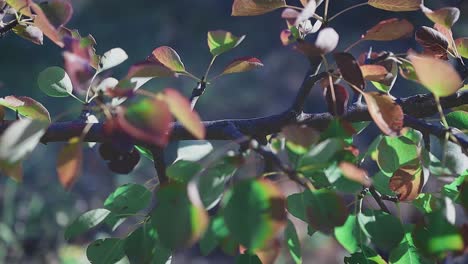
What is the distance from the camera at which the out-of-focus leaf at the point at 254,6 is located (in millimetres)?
565

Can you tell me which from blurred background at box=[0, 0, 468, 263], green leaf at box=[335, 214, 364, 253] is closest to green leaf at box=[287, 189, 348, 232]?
green leaf at box=[335, 214, 364, 253]

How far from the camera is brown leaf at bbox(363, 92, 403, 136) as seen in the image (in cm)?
46

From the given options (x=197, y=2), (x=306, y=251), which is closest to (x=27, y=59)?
(x=197, y=2)

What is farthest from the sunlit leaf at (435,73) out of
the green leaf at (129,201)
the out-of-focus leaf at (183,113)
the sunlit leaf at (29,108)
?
the sunlit leaf at (29,108)

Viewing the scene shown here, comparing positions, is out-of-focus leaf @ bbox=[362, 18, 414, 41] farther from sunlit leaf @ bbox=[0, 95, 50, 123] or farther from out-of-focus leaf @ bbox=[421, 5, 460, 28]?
sunlit leaf @ bbox=[0, 95, 50, 123]

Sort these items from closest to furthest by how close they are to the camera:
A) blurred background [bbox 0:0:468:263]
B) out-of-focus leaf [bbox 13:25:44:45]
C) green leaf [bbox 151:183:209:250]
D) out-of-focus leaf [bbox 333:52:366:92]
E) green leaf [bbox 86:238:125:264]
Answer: green leaf [bbox 151:183:209:250] < out-of-focus leaf [bbox 333:52:366:92] < green leaf [bbox 86:238:125:264] < out-of-focus leaf [bbox 13:25:44:45] < blurred background [bbox 0:0:468:263]

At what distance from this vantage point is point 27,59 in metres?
3.59

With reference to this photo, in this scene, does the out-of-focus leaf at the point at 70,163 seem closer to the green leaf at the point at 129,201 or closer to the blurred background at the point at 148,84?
the green leaf at the point at 129,201

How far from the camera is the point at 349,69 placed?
480mm

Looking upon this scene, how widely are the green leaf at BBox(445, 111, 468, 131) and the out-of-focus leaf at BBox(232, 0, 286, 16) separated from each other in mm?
207

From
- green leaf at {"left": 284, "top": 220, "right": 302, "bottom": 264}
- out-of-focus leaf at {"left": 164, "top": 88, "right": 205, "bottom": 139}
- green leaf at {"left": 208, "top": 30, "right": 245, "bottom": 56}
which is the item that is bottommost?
green leaf at {"left": 284, "top": 220, "right": 302, "bottom": 264}

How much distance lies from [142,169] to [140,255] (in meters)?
2.53

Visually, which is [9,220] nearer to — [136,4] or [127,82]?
[136,4]

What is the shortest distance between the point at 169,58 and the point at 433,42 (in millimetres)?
278
